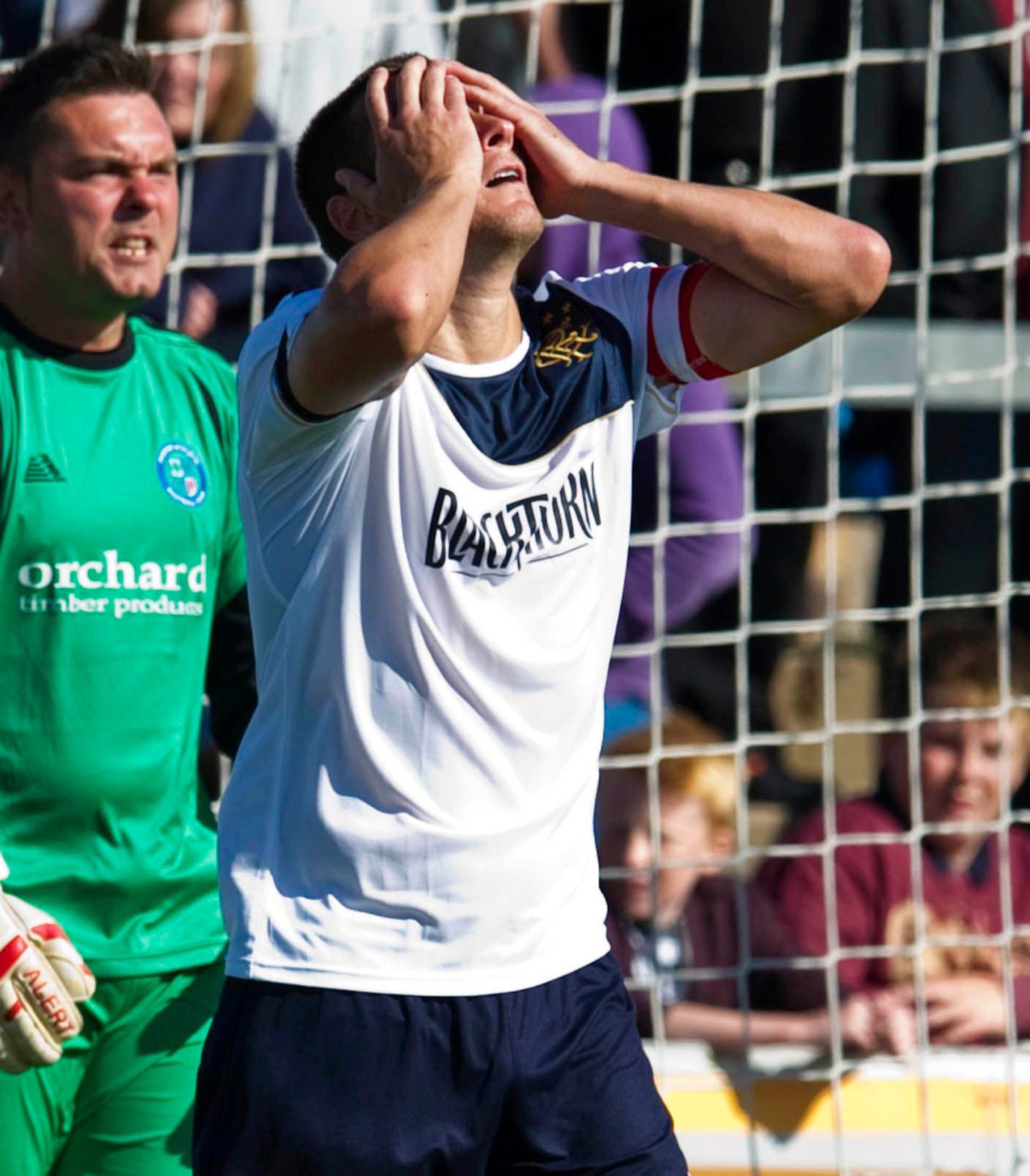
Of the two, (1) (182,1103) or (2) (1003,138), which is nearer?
(1) (182,1103)

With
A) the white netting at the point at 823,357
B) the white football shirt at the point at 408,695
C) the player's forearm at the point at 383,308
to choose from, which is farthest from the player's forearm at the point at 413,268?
the white netting at the point at 823,357

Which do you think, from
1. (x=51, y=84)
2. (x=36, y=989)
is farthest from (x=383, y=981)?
(x=51, y=84)

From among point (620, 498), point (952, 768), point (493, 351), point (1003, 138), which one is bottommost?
point (952, 768)

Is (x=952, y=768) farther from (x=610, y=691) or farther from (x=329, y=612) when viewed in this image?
(x=329, y=612)

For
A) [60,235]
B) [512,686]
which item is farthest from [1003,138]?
[512,686]

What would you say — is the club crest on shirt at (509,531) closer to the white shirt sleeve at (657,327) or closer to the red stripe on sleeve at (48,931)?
the white shirt sleeve at (657,327)

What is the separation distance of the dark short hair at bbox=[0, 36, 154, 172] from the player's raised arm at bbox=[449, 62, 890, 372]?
87cm

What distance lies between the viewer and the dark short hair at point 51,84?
2744 millimetres

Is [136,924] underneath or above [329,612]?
underneath

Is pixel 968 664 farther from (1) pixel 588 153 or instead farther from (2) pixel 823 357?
(1) pixel 588 153

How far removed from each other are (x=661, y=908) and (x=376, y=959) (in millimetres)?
2050

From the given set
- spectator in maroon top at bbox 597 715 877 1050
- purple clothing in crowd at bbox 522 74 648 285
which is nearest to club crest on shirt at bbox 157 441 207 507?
spectator in maroon top at bbox 597 715 877 1050

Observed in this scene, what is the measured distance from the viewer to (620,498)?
7.27ft

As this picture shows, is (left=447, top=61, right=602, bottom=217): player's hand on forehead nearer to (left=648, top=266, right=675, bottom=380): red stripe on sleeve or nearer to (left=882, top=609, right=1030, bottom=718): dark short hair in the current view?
(left=648, top=266, right=675, bottom=380): red stripe on sleeve
